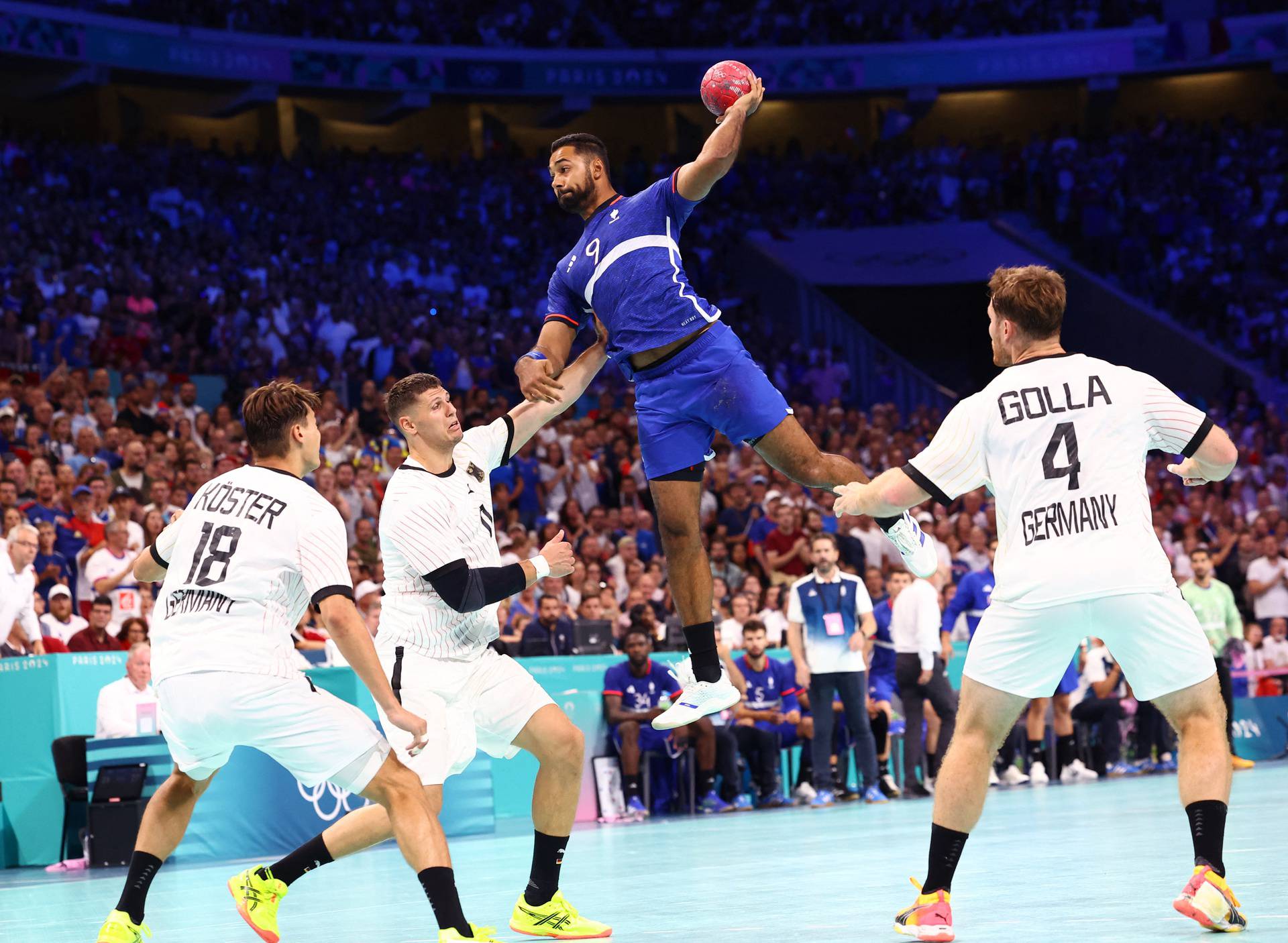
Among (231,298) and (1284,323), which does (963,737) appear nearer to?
(231,298)

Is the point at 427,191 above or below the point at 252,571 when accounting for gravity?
above

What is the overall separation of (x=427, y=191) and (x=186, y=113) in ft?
23.1

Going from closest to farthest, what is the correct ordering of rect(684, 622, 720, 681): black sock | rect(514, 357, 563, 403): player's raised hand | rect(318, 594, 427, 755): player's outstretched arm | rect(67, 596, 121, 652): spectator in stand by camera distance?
rect(318, 594, 427, 755): player's outstretched arm < rect(514, 357, 563, 403): player's raised hand < rect(684, 622, 720, 681): black sock < rect(67, 596, 121, 652): spectator in stand

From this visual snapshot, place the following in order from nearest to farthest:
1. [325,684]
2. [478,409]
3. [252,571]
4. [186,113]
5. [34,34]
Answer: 1. [252,571]
2. [325,684]
3. [478,409]
4. [34,34]
5. [186,113]

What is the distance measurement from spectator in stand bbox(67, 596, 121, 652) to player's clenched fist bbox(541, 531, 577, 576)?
782 centimetres

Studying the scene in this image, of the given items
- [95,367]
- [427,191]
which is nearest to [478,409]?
[95,367]

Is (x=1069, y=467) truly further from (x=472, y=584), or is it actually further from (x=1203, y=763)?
(x=472, y=584)

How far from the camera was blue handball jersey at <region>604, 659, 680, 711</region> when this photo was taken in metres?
16.0

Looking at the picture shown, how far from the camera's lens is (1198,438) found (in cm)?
626

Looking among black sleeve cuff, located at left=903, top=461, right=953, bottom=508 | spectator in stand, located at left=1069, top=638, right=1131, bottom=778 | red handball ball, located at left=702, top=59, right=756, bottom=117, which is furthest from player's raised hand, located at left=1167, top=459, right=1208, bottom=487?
spectator in stand, located at left=1069, top=638, right=1131, bottom=778

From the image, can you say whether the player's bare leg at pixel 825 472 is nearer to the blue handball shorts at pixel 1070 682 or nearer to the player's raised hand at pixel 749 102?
the player's raised hand at pixel 749 102

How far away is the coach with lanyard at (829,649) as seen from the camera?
1589 cm

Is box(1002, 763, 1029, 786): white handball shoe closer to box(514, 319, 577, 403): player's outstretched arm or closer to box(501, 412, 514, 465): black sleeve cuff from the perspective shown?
box(501, 412, 514, 465): black sleeve cuff

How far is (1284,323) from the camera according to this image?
109ft
